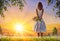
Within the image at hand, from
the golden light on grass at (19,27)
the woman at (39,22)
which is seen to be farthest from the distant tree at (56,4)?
the golden light on grass at (19,27)

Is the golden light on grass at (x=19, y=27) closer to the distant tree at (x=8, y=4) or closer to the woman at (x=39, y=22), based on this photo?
the woman at (x=39, y=22)

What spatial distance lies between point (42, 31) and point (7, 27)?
3.52ft

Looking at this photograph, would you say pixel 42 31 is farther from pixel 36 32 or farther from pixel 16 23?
pixel 16 23

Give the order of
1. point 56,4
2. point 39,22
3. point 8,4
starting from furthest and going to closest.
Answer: point 39,22
point 8,4
point 56,4

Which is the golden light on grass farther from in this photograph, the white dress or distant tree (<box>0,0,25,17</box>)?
distant tree (<box>0,0,25,17</box>)

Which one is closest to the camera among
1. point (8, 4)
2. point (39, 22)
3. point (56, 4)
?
point (56, 4)

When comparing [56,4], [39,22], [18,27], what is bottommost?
[18,27]

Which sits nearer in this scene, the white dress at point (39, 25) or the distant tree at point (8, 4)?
the distant tree at point (8, 4)

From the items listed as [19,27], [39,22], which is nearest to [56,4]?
[39,22]

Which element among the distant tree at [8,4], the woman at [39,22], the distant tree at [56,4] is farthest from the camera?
the woman at [39,22]

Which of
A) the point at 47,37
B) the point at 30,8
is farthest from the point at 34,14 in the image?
the point at 47,37

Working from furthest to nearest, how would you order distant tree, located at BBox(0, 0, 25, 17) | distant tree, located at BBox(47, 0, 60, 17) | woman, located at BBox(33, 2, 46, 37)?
woman, located at BBox(33, 2, 46, 37) → distant tree, located at BBox(0, 0, 25, 17) → distant tree, located at BBox(47, 0, 60, 17)

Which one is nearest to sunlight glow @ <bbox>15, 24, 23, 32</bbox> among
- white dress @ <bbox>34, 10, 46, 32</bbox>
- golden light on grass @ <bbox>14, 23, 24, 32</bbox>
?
golden light on grass @ <bbox>14, 23, 24, 32</bbox>

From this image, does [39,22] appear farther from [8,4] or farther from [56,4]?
[8,4]
